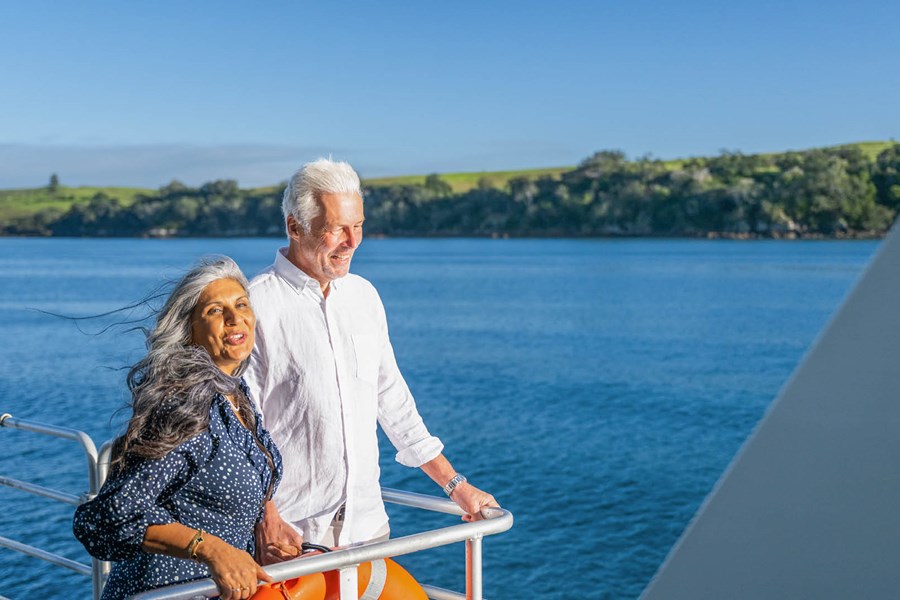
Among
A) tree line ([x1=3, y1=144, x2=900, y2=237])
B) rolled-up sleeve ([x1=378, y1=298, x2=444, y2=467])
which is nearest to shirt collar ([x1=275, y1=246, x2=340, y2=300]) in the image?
rolled-up sleeve ([x1=378, y1=298, x2=444, y2=467])

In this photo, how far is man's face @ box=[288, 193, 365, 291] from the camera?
6.64 feet

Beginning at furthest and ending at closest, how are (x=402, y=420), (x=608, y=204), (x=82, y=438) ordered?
(x=608, y=204)
(x=82, y=438)
(x=402, y=420)

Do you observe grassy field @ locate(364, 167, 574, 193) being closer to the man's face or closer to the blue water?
the blue water

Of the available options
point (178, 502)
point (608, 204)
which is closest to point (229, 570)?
point (178, 502)

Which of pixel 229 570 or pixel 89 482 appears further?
pixel 89 482

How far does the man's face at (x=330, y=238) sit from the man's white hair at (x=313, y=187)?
1 centimetres

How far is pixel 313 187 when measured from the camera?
2.03 meters

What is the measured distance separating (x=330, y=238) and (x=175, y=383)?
0.50m

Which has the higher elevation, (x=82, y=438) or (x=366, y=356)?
(x=366, y=356)

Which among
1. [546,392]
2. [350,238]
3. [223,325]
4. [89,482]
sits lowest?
[546,392]

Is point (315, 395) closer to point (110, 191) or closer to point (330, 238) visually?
point (330, 238)

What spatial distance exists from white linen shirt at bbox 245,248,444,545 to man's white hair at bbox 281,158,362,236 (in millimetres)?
122

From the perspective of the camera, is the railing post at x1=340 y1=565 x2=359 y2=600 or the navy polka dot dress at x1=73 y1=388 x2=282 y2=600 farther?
the railing post at x1=340 y1=565 x2=359 y2=600

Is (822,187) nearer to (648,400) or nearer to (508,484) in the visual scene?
(648,400)
